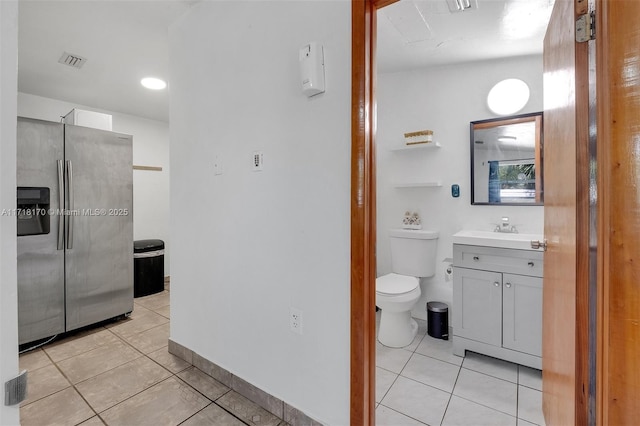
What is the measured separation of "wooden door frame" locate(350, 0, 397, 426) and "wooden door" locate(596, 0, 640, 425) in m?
0.74

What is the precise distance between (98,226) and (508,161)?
3.82 metres

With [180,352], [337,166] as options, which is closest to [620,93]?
[337,166]

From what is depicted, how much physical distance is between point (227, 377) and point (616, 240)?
2030 mm

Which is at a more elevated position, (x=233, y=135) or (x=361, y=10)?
(x=361, y=10)

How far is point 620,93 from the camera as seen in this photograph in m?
0.76

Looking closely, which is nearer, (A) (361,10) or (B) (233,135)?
(A) (361,10)

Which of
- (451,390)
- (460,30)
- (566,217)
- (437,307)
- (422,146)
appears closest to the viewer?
(566,217)

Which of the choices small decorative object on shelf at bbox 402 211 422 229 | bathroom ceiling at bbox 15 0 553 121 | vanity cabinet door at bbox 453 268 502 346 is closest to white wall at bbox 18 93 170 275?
bathroom ceiling at bbox 15 0 553 121

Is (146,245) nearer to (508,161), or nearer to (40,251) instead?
(40,251)

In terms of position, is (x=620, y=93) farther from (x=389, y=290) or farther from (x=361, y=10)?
(x=389, y=290)

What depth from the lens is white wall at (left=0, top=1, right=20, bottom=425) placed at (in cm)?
62

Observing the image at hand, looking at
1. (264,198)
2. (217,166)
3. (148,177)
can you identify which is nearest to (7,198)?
(264,198)

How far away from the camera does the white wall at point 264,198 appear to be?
1347mm

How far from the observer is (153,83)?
308cm
